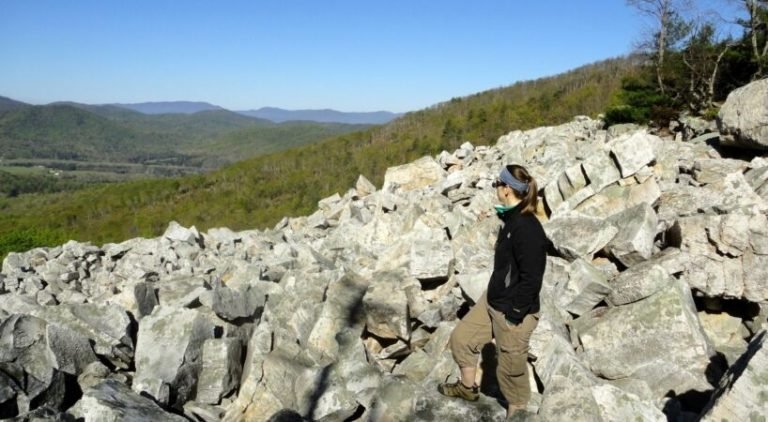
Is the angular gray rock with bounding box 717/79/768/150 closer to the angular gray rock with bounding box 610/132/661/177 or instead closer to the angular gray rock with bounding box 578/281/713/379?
the angular gray rock with bounding box 610/132/661/177

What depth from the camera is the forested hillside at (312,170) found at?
79.1 metres

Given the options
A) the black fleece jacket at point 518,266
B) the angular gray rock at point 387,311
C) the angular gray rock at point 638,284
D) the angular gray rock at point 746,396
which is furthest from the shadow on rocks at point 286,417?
the angular gray rock at point 638,284

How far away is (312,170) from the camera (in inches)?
4122

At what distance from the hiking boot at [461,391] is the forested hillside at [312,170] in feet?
202

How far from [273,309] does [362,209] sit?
648cm

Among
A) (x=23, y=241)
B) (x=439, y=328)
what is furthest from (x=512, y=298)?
(x=23, y=241)

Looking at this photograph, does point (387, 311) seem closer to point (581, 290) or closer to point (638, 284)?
point (581, 290)

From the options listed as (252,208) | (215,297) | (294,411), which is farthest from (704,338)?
(252,208)

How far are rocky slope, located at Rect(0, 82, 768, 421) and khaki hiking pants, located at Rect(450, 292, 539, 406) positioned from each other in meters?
0.28

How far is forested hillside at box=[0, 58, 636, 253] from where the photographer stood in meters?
79.1

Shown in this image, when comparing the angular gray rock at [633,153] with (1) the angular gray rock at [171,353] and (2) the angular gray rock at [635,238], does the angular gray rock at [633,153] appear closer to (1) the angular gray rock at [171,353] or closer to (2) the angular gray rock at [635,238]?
(2) the angular gray rock at [635,238]

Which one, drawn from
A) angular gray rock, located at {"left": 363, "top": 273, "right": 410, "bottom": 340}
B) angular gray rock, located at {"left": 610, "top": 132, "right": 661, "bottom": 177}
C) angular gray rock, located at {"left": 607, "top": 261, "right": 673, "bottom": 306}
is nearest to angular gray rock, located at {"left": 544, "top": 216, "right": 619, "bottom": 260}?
angular gray rock, located at {"left": 607, "top": 261, "right": 673, "bottom": 306}

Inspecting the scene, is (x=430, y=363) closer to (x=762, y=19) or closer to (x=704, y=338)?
(x=704, y=338)

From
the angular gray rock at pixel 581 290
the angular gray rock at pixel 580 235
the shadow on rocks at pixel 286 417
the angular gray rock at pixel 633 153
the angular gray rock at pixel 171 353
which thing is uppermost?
the angular gray rock at pixel 633 153
